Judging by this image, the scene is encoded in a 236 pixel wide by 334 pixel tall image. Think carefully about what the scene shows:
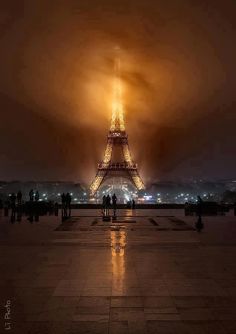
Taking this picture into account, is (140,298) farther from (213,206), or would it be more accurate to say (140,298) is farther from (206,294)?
(213,206)

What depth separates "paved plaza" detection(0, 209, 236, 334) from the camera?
6.58 m

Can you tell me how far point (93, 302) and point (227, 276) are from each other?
3510mm

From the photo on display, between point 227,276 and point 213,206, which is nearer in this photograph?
point 227,276

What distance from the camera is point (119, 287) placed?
8938 millimetres

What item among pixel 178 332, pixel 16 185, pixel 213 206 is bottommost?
pixel 178 332

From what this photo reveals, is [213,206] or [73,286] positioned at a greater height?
[213,206]

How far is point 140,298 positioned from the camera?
316 inches

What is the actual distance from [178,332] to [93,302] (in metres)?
1.92

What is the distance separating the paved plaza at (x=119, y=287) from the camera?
21.6 feet

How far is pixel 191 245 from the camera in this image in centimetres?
1566

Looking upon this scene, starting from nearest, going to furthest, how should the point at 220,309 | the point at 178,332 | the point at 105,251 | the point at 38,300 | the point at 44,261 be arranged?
the point at 178,332 → the point at 220,309 → the point at 38,300 → the point at 44,261 → the point at 105,251

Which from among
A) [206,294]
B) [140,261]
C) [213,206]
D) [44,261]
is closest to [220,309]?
[206,294]

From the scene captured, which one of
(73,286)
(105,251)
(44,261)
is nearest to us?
(73,286)

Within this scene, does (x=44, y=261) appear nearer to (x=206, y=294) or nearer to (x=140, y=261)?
(x=140, y=261)
